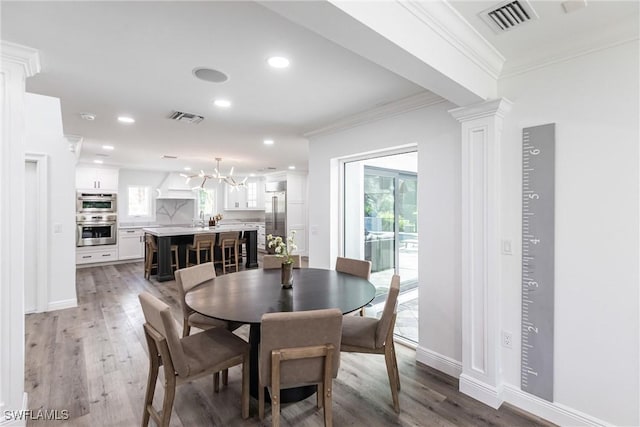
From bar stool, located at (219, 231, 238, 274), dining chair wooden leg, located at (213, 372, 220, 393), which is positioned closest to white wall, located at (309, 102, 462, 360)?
dining chair wooden leg, located at (213, 372, 220, 393)

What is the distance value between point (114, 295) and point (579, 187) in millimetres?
6002

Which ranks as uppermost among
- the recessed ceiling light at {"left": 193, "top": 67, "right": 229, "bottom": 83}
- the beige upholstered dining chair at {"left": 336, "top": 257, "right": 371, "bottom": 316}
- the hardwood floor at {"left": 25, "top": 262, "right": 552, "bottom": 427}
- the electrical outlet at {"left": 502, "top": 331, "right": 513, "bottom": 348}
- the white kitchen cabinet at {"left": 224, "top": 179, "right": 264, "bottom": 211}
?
the recessed ceiling light at {"left": 193, "top": 67, "right": 229, "bottom": 83}

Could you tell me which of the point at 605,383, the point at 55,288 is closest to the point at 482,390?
the point at 605,383

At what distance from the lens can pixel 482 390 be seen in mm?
2229

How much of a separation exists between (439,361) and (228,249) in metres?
5.57

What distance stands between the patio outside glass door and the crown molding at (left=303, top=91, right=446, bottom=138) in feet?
1.79

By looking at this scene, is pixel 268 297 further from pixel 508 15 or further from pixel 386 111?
pixel 508 15

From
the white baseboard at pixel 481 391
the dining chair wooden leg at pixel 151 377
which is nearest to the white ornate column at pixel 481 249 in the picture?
the white baseboard at pixel 481 391

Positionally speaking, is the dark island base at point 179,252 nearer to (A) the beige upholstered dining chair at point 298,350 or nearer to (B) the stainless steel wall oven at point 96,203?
(B) the stainless steel wall oven at point 96,203

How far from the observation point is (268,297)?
2.16 m

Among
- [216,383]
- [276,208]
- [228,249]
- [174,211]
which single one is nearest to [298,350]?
[216,383]

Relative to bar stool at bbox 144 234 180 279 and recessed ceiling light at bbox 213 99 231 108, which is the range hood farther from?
recessed ceiling light at bbox 213 99 231 108

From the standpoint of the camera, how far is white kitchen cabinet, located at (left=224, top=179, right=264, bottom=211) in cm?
1011

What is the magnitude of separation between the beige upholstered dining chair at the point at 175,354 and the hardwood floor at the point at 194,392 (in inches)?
12.7
